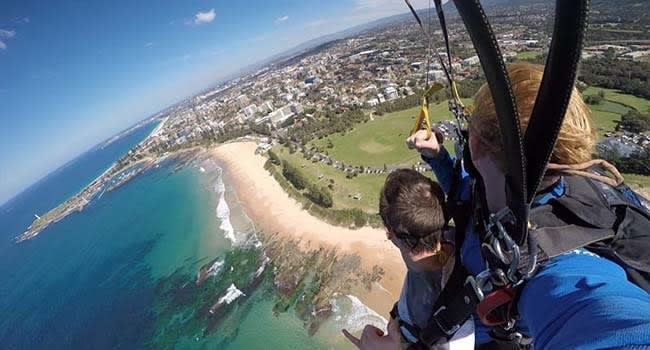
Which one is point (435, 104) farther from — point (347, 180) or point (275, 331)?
point (275, 331)

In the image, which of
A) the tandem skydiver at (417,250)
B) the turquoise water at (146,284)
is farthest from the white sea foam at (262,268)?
the tandem skydiver at (417,250)

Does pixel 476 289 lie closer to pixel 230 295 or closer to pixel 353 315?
pixel 353 315

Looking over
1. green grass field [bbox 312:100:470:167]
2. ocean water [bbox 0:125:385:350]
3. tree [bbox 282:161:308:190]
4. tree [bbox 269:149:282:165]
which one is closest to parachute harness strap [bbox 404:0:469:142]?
ocean water [bbox 0:125:385:350]

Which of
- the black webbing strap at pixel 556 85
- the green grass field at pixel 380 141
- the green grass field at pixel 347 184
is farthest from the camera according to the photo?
the green grass field at pixel 380 141

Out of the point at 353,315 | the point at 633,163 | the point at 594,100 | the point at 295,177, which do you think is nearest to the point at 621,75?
the point at 594,100

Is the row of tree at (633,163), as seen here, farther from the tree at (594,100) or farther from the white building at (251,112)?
the white building at (251,112)
